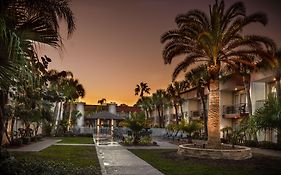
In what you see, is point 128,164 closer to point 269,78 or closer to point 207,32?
point 207,32

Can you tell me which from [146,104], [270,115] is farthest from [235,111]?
[146,104]

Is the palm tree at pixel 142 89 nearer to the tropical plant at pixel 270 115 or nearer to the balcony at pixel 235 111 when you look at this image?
the balcony at pixel 235 111

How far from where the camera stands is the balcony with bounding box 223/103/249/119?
3609 cm

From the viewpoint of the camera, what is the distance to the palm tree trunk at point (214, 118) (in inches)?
779

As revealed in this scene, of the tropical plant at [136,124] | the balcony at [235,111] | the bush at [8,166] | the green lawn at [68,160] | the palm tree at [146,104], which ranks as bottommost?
the green lawn at [68,160]

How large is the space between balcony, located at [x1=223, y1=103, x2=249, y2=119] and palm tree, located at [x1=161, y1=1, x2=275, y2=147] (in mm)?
16151

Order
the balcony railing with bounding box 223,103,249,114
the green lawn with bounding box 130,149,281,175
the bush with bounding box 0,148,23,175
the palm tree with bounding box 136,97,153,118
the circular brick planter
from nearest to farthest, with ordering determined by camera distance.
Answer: the bush with bounding box 0,148,23,175, the green lawn with bounding box 130,149,281,175, the circular brick planter, the balcony railing with bounding box 223,103,249,114, the palm tree with bounding box 136,97,153,118

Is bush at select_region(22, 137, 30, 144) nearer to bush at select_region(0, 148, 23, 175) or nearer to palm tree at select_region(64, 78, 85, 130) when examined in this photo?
bush at select_region(0, 148, 23, 175)

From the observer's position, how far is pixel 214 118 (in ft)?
66.0

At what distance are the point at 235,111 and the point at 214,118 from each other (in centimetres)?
2071

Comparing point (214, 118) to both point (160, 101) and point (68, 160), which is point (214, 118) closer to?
point (68, 160)

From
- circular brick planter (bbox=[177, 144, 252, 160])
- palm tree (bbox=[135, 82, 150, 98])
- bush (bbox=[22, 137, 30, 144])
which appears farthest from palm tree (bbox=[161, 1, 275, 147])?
palm tree (bbox=[135, 82, 150, 98])

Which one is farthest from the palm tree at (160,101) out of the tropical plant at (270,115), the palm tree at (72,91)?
the tropical plant at (270,115)

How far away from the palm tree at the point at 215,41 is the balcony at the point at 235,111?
53.0 ft
